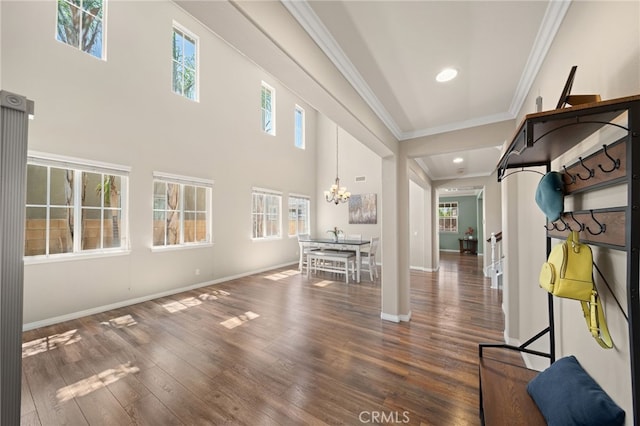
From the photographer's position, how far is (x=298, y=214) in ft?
26.5

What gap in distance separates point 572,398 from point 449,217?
11.4 metres

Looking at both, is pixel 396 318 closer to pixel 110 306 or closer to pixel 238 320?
pixel 238 320

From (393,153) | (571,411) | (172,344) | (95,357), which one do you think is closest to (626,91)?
(571,411)

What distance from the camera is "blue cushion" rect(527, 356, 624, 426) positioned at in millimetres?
835

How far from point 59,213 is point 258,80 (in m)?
5.10

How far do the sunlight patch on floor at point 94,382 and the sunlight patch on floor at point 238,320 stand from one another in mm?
1070

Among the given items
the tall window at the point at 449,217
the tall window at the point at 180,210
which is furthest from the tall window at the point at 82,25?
the tall window at the point at 449,217

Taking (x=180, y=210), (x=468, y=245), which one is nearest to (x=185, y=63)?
(x=180, y=210)

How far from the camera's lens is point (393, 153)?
331 centimetres

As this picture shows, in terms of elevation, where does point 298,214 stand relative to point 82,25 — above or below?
below

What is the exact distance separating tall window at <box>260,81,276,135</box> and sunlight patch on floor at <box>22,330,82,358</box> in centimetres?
566

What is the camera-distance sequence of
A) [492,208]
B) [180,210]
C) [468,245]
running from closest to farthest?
1. [180,210]
2. [492,208]
3. [468,245]

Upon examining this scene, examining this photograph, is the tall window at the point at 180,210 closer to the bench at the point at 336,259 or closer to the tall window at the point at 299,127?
the bench at the point at 336,259

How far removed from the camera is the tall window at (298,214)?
7.79 metres
